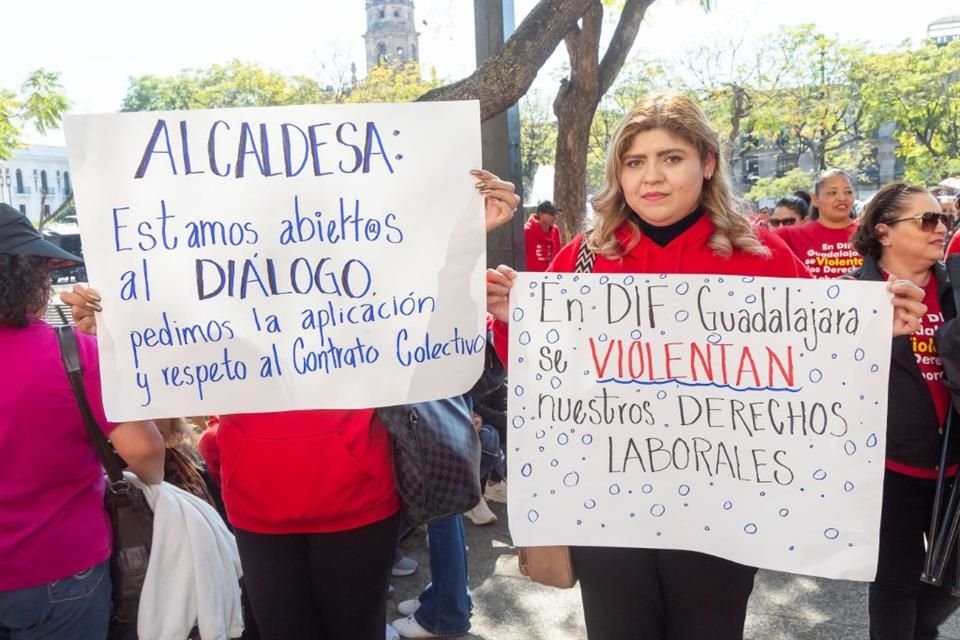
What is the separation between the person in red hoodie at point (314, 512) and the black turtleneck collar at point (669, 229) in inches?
12.6

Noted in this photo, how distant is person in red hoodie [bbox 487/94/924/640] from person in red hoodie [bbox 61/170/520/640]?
29 cm

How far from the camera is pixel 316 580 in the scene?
1.99 metres

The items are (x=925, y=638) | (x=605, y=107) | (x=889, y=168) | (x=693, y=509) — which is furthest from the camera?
(x=889, y=168)

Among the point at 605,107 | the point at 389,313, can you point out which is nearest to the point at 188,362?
the point at 389,313

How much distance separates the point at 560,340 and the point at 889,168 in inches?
2300

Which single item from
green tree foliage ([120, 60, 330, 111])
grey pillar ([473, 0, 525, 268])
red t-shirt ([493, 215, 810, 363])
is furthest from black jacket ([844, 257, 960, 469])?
green tree foliage ([120, 60, 330, 111])

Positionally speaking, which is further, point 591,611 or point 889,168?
point 889,168

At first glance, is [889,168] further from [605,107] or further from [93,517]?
[93,517]

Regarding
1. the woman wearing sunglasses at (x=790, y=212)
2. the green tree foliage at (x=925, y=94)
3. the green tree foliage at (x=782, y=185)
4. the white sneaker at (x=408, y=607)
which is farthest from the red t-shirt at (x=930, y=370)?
the green tree foliage at (x=782, y=185)

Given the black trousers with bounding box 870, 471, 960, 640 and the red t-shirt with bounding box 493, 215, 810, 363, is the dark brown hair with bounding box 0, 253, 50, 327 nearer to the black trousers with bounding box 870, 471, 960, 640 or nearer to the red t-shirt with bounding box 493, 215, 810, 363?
the red t-shirt with bounding box 493, 215, 810, 363

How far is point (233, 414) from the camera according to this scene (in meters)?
1.94

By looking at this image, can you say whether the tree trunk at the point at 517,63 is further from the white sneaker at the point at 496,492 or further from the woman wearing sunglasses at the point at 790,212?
the woman wearing sunglasses at the point at 790,212

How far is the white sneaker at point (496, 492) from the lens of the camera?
4986 millimetres

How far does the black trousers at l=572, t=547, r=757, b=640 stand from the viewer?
1.78m
